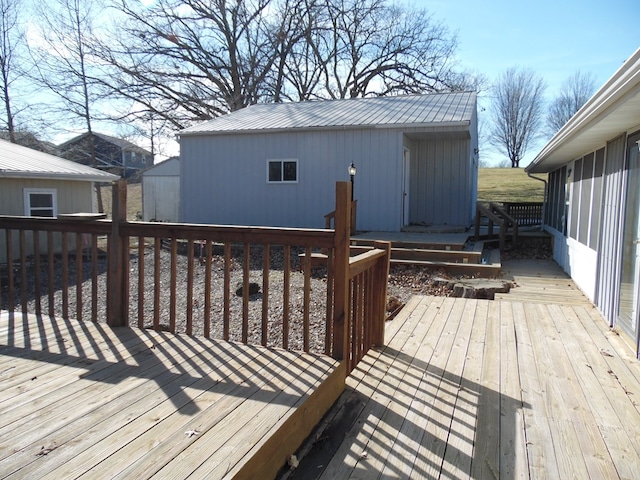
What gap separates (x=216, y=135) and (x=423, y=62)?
14688mm

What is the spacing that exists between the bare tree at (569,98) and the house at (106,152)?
33206mm

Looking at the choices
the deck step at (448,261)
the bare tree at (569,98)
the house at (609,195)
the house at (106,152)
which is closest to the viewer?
the house at (609,195)

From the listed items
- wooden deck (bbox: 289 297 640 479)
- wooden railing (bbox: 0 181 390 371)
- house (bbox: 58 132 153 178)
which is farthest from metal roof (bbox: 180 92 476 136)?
house (bbox: 58 132 153 178)

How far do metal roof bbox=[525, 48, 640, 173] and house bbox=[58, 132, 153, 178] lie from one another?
20.0 metres

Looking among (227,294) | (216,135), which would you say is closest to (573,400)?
(227,294)

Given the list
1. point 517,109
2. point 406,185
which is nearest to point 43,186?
point 406,185

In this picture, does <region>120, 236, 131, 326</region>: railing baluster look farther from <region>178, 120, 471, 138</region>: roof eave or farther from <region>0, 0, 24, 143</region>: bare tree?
<region>0, 0, 24, 143</region>: bare tree

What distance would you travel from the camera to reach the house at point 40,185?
10602mm

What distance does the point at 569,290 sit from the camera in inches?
256

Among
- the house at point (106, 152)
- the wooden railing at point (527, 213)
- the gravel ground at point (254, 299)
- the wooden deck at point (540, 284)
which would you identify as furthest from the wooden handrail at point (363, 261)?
the house at point (106, 152)

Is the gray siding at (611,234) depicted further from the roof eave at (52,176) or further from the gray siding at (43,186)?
the roof eave at (52,176)

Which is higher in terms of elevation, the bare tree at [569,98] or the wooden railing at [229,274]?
the bare tree at [569,98]

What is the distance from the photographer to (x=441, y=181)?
12414mm

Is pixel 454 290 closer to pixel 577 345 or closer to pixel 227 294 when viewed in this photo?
pixel 577 345
